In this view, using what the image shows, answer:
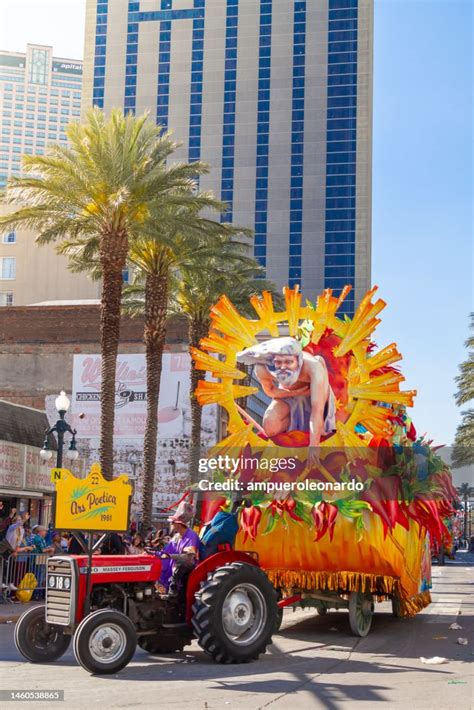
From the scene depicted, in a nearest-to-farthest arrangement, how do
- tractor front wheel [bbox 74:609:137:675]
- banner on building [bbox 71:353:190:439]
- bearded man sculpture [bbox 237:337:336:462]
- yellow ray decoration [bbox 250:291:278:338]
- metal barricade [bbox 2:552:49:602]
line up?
1. tractor front wheel [bbox 74:609:137:675]
2. bearded man sculpture [bbox 237:337:336:462]
3. yellow ray decoration [bbox 250:291:278:338]
4. metal barricade [bbox 2:552:49:602]
5. banner on building [bbox 71:353:190:439]

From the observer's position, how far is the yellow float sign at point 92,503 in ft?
36.6

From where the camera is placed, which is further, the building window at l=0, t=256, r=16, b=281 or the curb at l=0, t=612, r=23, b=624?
the building window at l=0, t=256, r=16, b=281

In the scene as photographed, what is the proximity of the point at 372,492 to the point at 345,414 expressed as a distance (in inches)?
49.0

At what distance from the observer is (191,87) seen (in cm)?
12000

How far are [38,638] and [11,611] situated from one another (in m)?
6.07

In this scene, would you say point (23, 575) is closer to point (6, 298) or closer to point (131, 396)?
point (131, 396)

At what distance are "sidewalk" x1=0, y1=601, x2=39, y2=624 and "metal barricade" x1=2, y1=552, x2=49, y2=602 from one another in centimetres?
19

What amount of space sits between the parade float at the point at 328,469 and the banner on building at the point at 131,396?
3665cm

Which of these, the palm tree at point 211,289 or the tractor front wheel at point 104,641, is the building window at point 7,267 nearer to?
the palm tree at point 211,289

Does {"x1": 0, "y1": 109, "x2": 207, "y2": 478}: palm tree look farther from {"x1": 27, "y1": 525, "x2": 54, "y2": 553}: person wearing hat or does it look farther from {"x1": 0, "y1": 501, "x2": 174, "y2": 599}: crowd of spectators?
{"x1": 0, "y1": 501, "x2": 174, "y2": 599}: crowd of spectators

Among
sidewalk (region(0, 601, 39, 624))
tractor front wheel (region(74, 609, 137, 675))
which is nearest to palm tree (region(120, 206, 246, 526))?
sidewalk (region(0, 601, 39, 624))

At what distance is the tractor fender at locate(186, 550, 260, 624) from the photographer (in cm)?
1127

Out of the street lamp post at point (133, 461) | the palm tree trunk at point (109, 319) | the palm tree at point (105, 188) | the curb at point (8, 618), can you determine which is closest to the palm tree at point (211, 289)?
the palm tree trunk at point (109, 319)

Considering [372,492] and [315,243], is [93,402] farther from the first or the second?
[315,243]
